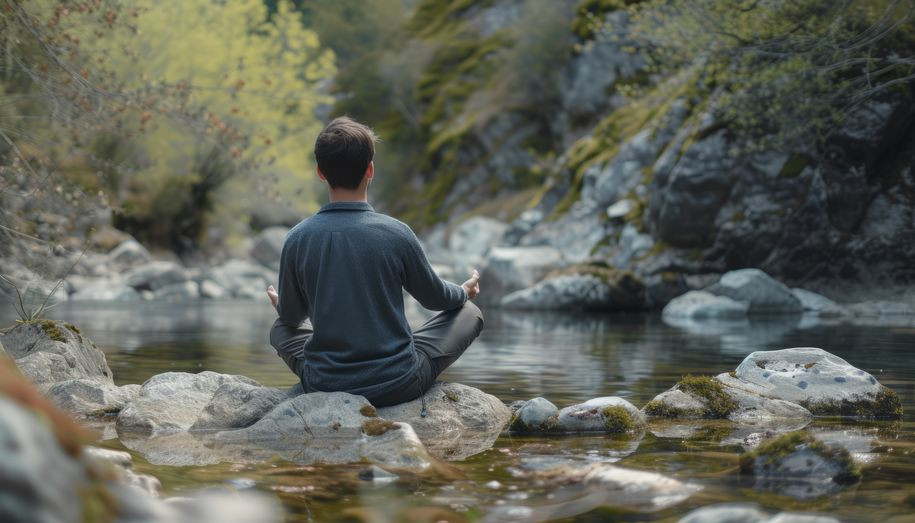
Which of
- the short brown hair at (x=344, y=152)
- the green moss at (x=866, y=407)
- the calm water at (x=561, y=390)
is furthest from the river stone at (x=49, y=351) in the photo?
the green moss at (x=866, y=407)

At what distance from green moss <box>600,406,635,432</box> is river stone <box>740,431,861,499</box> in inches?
63.9

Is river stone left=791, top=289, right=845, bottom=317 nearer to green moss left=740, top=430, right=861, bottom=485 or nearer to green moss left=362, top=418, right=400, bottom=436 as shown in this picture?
green moss left=740, top=430, right=861, bottom=485

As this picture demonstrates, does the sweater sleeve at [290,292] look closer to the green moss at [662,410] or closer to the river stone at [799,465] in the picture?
the green moss at [662,410]

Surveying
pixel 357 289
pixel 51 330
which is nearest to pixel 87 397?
pixel 51 330

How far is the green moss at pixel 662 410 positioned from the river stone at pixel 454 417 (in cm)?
113

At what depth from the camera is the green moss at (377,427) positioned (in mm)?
5602

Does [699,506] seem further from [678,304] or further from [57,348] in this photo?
[678,304]

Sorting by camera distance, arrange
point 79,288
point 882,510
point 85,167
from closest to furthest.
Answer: point 882,510, point 79,288, point 85,167

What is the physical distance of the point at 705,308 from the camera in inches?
823

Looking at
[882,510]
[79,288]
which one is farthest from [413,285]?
[79,288]

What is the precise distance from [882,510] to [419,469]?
83.8 inches

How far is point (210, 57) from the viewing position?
120 ft

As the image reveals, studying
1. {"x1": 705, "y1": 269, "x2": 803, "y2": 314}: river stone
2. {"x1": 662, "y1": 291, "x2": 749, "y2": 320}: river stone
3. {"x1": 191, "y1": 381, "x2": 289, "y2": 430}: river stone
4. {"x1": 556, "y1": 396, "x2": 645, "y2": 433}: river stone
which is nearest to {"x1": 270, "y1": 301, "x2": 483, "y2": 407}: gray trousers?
{"x1": 191, "y1": 381, "x2": 289, "y2": 430}: river stone

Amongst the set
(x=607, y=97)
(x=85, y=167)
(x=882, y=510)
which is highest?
(x=607, y=97)
